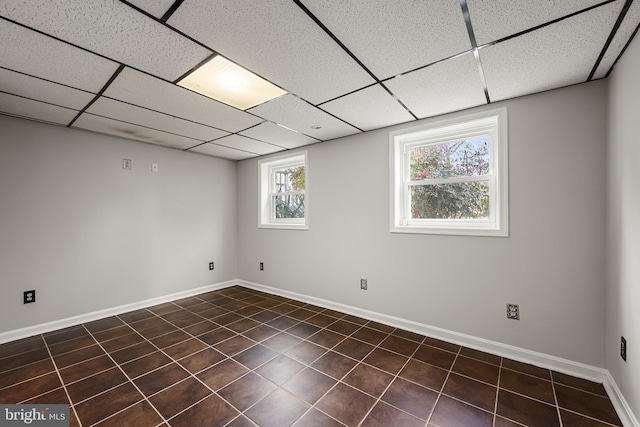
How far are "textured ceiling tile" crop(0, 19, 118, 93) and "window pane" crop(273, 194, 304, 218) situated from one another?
2.68 meters

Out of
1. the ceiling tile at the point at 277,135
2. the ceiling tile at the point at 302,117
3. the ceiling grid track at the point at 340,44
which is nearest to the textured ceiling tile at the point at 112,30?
the ceiling grid track at the point at 340,44

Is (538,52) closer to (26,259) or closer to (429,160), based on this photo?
(429,160)

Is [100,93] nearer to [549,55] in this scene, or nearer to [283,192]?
[283,192]

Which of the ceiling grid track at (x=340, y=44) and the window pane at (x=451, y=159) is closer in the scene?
the ceiling grid track at (x=340, y=44)

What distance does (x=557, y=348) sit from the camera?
2.18m

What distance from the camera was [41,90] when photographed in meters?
2.14

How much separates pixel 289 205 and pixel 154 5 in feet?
10.6

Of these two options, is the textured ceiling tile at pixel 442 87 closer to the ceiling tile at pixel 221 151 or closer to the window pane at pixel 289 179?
the window pane at pixel 289 179

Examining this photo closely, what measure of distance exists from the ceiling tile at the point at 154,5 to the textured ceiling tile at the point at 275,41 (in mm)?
48

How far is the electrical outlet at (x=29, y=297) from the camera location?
2.80m

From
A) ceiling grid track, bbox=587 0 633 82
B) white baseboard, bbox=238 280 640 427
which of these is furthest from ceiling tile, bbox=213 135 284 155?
ceiling grid track, bbox=587 0 633 82

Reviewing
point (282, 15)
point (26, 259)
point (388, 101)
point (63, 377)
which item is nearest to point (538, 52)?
point (388, 101)

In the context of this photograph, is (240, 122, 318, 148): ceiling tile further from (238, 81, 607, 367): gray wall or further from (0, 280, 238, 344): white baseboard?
(0, 280, 238, 344): white baseboard

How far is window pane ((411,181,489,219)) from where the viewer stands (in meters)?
2.66
